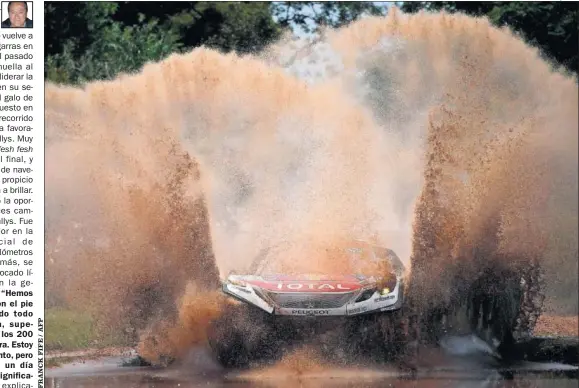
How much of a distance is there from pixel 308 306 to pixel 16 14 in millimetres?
5088

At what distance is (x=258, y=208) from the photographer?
1296 centimetres

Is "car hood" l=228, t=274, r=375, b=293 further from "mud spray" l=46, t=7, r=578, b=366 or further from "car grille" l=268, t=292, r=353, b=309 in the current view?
"mud spray" l=46, t=7, r=578, b=366

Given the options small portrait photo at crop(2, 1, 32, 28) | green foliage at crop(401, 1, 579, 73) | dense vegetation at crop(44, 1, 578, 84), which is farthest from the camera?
green foliage at crop(401, 1, 579, 73)

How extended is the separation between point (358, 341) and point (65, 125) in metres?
5.38

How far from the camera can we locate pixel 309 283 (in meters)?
11.9

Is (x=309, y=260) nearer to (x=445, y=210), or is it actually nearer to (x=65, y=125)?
(x=445, y=210)

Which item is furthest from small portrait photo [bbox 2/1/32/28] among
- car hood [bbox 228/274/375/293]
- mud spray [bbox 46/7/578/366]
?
car hood [bbox 228/274/375/293]

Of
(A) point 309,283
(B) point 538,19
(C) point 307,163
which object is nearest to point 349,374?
(A) point 309,283

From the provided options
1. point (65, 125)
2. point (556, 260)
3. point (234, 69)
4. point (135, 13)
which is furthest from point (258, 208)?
point (135, 13)

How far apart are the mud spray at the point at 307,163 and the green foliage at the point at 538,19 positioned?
12.3 ft

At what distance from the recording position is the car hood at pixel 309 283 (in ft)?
38.5

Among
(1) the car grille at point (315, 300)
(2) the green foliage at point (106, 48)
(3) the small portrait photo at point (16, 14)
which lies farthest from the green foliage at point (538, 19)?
(3) the small portrait photo at point (16, 14)

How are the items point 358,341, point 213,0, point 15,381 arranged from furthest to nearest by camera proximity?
1. point 213,0
2. point 358,341
3. point 15,381

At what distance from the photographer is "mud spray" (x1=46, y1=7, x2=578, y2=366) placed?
41.0 feet
